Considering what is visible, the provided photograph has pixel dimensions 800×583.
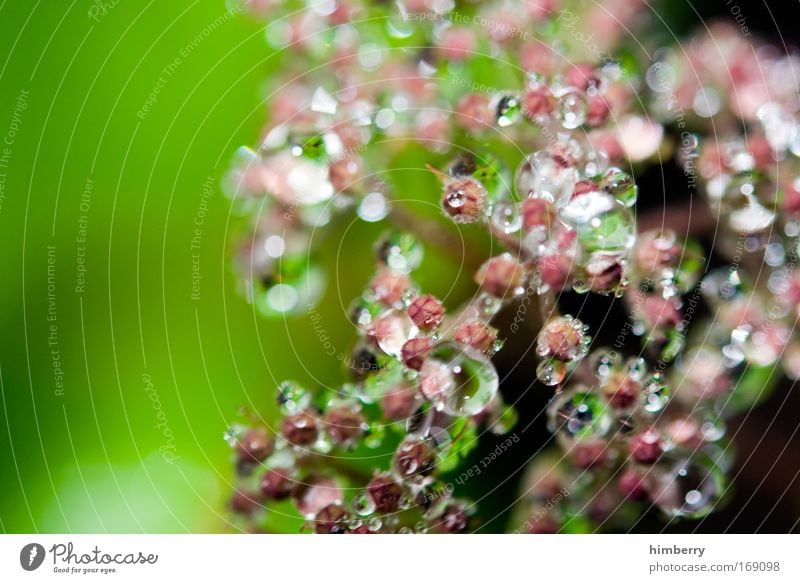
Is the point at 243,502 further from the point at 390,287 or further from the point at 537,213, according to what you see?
the point at 537,213

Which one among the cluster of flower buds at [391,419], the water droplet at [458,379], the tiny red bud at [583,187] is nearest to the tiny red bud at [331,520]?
the cluster of flower buds at [391,419]

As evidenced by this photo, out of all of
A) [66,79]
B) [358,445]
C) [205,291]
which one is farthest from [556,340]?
[66,79]

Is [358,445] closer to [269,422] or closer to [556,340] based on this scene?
[269,422]

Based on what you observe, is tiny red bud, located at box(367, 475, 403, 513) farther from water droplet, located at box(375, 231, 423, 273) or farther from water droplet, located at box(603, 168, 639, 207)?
water droplet, located at box(603, 168, 639, 207)

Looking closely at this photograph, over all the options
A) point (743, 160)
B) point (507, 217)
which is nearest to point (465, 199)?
point (507, 217)

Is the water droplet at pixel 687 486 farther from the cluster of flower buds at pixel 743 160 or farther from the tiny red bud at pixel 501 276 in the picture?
the tiny red bud at pixel 501 276

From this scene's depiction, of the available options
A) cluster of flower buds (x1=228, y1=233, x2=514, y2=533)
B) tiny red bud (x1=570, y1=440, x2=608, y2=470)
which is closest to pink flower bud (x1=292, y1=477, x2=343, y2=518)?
cluster of flower buds (x1=228, y1=233, x2=514, y2=533)
